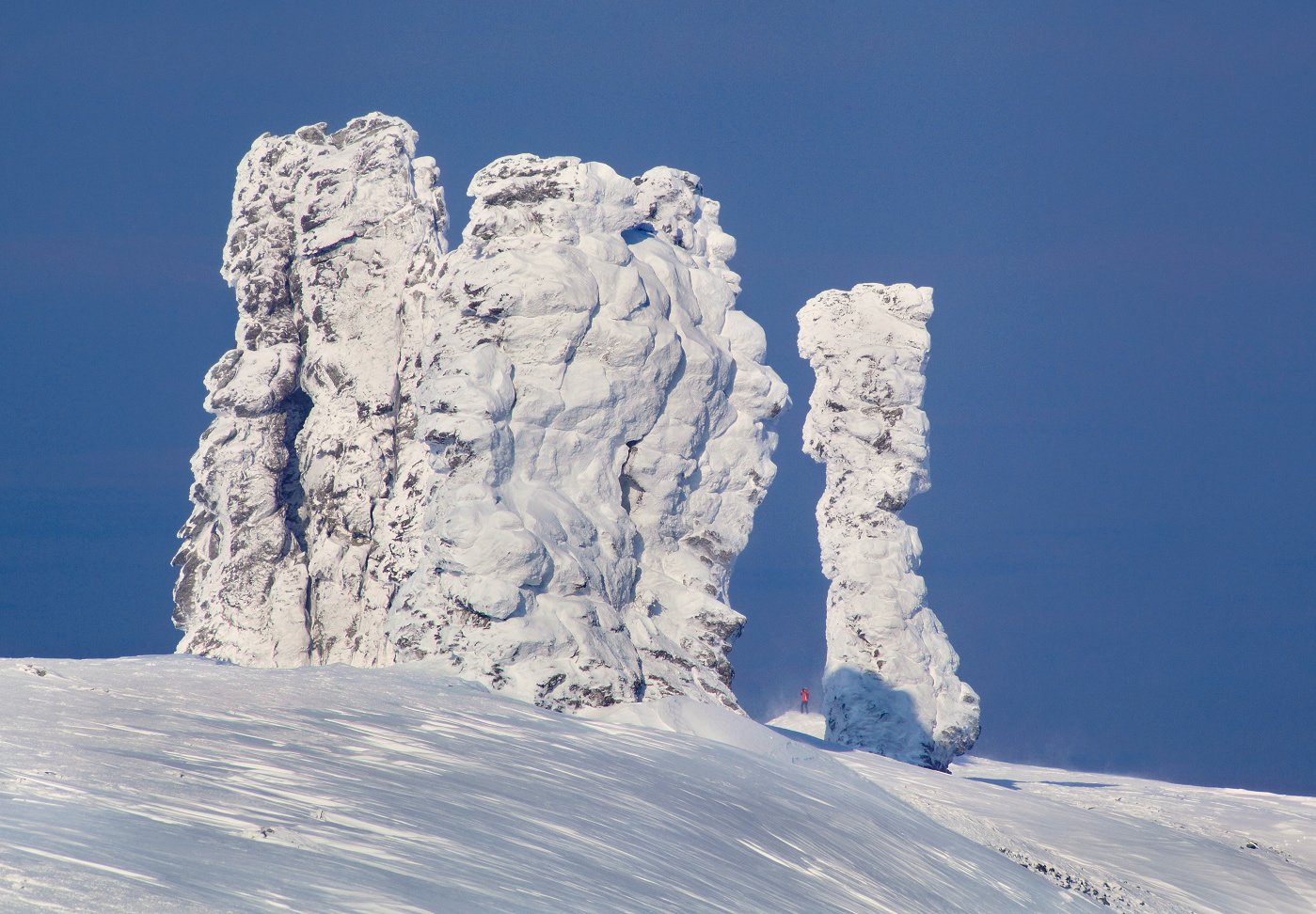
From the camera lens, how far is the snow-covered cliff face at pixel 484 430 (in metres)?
18.6

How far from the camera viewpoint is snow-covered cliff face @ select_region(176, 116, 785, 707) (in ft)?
61.0

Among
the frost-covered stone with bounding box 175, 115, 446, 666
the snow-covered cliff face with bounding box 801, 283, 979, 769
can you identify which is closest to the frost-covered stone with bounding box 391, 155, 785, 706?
the frost-covered stone with bounding box 175, 115, 446, 666

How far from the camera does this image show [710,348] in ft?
70.6

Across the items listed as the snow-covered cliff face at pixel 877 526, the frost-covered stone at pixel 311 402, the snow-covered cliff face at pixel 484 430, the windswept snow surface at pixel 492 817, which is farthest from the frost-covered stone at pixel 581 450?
the snow-covered cliff face at pixel 877 526

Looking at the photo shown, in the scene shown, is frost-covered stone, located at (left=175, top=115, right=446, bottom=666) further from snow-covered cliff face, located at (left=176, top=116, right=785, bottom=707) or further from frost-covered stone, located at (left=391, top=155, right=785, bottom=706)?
frost-covered stone, located at (left=391, top=155, right=785, bottom=706)

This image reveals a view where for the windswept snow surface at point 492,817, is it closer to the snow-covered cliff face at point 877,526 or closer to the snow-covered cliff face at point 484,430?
the snow-covered cliff face at point 484,430

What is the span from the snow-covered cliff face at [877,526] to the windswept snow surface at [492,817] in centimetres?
522

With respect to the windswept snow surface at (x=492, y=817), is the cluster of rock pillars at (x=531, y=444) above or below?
above

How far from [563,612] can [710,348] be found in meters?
4.94

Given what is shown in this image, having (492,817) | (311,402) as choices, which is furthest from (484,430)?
(311,402)

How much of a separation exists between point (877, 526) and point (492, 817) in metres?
17.0

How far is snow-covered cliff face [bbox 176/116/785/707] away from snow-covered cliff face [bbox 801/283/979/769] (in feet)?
13.0

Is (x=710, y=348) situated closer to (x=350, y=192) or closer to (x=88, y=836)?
(x=350, y=192)

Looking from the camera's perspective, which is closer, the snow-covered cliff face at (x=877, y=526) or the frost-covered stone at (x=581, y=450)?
the frost-covered stone at (x=581, y=450)
